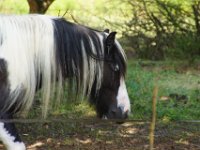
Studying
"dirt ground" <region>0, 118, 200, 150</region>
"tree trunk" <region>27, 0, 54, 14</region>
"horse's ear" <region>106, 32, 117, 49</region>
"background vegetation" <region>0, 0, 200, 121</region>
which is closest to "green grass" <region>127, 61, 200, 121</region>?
"background vegetation" <region>0, 0, 200, 121</region>

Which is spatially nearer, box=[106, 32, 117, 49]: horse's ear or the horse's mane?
the horse's mane

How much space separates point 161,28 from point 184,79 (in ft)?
8.49

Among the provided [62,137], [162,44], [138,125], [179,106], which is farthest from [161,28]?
[62,137]

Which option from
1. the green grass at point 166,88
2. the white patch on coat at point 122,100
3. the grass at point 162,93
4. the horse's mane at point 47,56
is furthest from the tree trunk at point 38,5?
the white patch on coat at point 122,100

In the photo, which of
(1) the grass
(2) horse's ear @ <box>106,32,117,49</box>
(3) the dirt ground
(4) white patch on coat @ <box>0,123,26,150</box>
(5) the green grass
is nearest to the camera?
(4) white patch on coat @ <box>0,123,26,150</box>

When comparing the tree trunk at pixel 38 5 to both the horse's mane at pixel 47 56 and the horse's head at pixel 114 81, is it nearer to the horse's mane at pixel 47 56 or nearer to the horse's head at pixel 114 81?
the horse's mane at pixel 47 56

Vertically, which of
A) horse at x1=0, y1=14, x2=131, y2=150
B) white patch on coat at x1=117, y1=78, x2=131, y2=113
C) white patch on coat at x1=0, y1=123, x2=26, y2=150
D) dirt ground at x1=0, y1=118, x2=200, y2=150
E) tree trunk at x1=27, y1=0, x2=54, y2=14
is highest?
tree trunk at x1=27, y1=0, x2=54, y2=14

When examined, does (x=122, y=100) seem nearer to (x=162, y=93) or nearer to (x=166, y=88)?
(x=162, y=93)

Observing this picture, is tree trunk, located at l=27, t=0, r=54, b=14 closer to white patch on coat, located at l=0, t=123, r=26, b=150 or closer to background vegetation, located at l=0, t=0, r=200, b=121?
background vegetation, located at l=0, t=0, r=200, b=121

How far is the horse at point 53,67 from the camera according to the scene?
339cm

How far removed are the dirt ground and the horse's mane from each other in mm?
1161

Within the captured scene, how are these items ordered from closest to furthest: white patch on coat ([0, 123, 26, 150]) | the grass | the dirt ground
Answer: white patch on coat ([0, 123, 26, 150]) < the dirt ground < the grass

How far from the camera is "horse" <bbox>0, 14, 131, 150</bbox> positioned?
339cm

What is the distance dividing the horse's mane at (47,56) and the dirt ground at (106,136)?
1.16 meters
